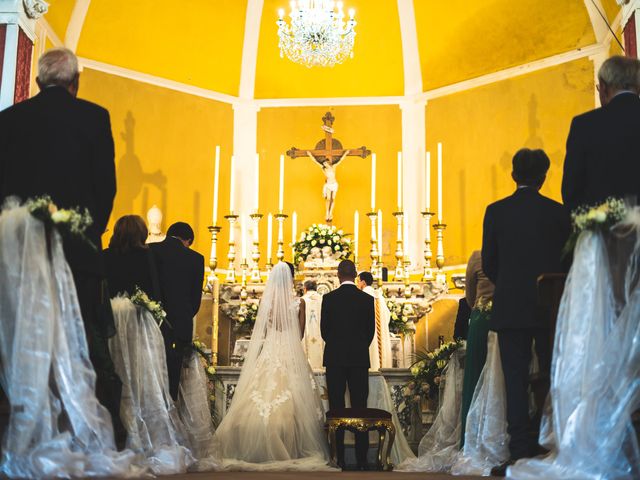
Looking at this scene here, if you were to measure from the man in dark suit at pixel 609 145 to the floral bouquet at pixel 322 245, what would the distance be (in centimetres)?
514

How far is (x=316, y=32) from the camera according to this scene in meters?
10.3

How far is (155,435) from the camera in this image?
17.1ft

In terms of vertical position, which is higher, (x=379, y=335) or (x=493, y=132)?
(x=493, y=132)

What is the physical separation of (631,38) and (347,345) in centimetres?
373

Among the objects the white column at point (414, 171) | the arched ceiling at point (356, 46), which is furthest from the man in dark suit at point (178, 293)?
the white column at point (414, 171)

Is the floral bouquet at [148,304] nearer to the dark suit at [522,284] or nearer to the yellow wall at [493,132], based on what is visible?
the dark suit at [522,284]

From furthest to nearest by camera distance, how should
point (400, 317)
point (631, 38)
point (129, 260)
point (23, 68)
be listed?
point (400, 317) → point (23, 68) → point (631, 38) → point (129, 260)

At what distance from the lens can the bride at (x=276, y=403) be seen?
6617mm

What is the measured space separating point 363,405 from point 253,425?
0.81 metres

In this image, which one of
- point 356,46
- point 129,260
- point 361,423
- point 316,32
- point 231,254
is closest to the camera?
point 129,260

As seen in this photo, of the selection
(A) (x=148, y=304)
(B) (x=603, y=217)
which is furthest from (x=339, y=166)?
(B) (x=603, y=217)

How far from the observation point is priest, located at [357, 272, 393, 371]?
27.9 ft

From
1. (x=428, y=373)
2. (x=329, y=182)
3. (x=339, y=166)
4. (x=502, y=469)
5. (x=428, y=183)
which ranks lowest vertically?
(x=502, y=469)

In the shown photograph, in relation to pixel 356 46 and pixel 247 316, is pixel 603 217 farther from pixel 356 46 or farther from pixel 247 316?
pixel 356 46
